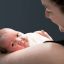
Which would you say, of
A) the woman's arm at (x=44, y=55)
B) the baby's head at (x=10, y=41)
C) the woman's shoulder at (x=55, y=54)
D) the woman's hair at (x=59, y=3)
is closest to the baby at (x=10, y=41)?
the baby's head at (x=10, y=41)

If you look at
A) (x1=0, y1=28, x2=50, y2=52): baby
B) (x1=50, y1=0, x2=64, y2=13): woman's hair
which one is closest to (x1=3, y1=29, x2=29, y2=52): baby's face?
(x1=0, y1=28, x2=50, y2=52): baby

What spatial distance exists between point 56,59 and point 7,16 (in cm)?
114

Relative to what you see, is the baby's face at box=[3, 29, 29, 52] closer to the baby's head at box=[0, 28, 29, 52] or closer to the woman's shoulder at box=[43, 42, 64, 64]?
the baby's head at box=[0, 28, 29, 52]

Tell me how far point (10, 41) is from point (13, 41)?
38 millimetres

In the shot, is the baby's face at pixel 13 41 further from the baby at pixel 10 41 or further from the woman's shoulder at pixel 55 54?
the woman's shoulder at pixel 55 54

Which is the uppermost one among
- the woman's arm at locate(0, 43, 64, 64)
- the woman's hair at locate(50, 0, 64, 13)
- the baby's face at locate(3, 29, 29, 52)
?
the woman's hair at locate(50, 0, 64, 13)

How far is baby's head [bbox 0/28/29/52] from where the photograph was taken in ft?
2.46

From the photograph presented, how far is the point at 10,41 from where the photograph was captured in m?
0.80

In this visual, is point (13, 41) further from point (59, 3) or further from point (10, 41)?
point (59, 3)

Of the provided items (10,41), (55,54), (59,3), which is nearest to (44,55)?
(55,54)

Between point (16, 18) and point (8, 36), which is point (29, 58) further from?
point (16, 18)

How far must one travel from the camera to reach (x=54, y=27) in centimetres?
164

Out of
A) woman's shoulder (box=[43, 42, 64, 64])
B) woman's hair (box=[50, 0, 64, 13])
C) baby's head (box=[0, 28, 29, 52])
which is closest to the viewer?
woman's hair (box=[50, 0, 64, 13])

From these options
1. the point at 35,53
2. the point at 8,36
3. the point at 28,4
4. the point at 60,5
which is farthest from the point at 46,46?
the point at 28,4
